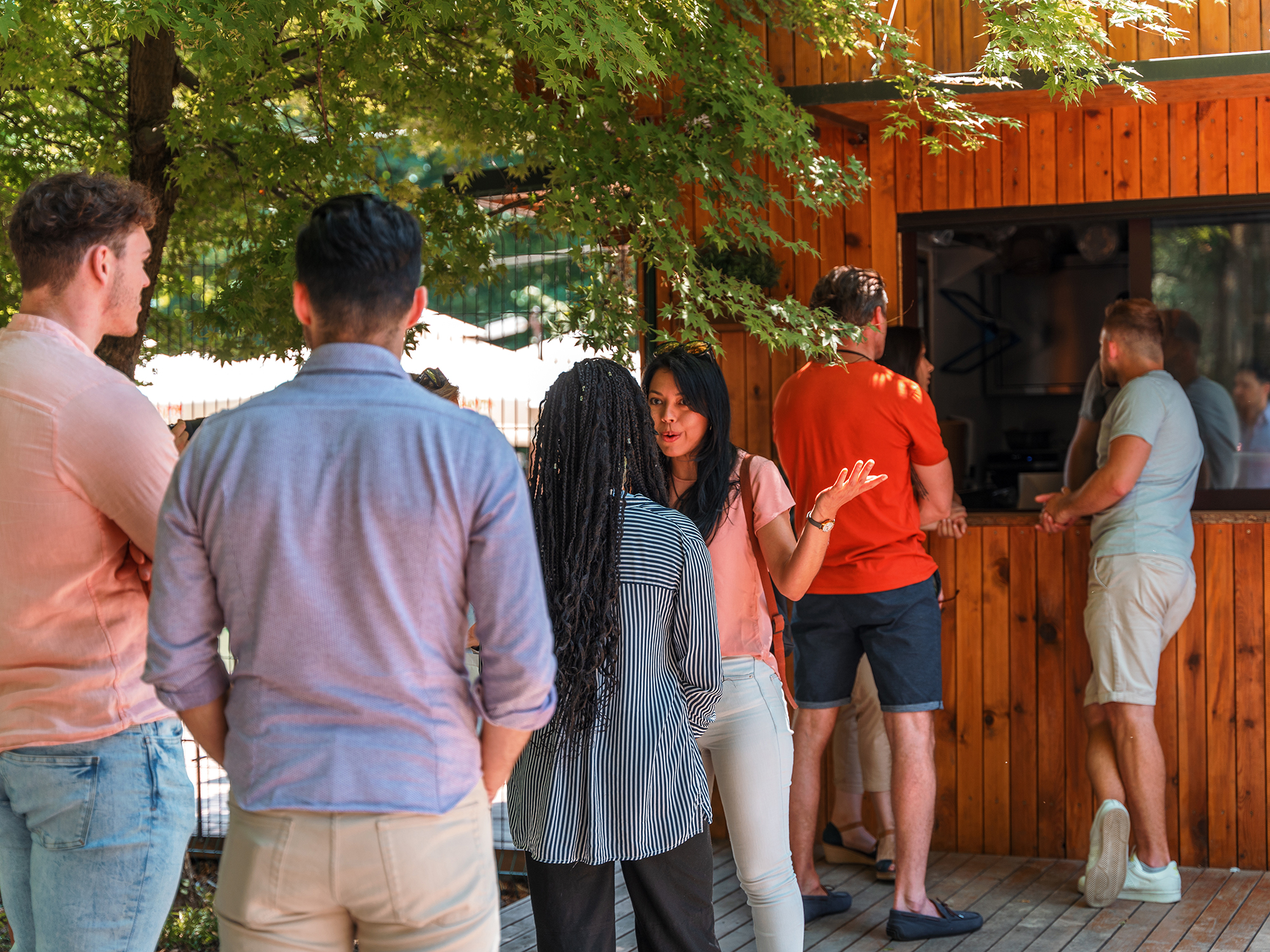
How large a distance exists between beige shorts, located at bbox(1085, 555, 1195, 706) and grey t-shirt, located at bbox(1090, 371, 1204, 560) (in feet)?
0.20

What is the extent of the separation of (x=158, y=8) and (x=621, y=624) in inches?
73.4

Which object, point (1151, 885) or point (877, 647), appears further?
point (1151, 885)

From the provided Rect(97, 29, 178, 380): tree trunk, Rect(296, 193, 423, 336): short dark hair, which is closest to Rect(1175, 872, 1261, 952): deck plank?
Rect(296, 193, 423, 336): short dark hair

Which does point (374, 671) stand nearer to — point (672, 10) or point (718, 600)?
point (718, 600)

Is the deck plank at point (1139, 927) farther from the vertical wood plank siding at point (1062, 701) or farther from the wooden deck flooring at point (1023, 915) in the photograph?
the vertical wood plank siding at point (1062, 701)

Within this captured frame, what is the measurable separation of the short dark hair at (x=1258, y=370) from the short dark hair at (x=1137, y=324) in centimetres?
76

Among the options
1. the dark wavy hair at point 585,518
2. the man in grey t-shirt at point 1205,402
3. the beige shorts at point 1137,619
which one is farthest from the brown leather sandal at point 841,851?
the dark wavy hair at point 585,518

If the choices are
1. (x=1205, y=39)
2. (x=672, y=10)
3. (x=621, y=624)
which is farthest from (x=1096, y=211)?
(x=621, y=624)

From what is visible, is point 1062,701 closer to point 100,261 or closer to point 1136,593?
point 1136,593

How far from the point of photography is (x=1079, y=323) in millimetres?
7957

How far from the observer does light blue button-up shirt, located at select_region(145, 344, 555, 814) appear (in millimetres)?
1580

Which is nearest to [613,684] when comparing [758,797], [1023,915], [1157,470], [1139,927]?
[758,797]

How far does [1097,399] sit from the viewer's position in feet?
16.3

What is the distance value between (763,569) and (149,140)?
9.82ft
